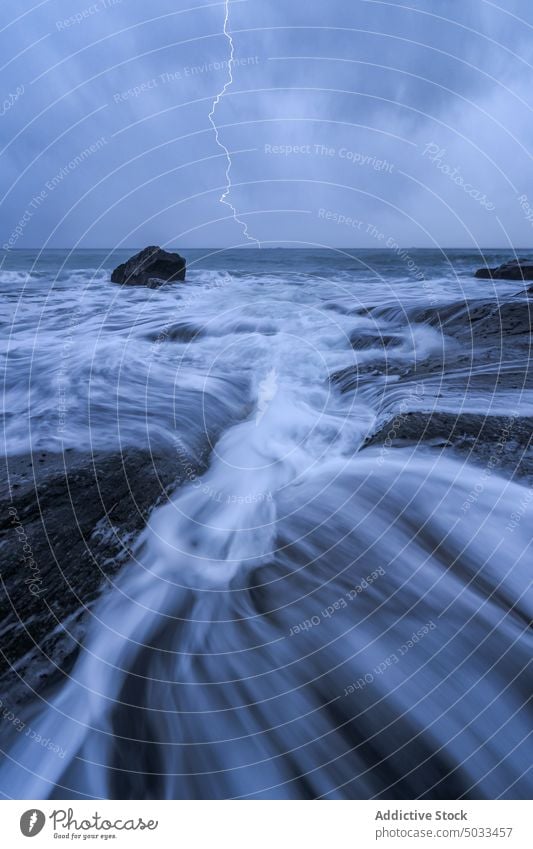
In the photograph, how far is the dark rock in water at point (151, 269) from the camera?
1688 centimetres

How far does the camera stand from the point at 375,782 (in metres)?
1.98

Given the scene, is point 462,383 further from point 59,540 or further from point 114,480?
point 59,540

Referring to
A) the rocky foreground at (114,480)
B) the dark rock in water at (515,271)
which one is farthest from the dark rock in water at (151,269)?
the rocky foreground at (114,480)

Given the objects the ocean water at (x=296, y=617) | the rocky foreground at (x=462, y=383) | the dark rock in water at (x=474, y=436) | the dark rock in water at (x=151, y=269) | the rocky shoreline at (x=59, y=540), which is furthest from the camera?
the dark rock in water at (x=151, y=269)

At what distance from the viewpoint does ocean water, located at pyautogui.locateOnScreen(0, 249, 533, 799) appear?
6.64 ft

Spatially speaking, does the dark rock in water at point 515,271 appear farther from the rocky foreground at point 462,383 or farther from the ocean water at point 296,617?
the ocean water at point 296,617

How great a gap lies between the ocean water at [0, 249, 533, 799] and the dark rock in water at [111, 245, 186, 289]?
12.5 meters

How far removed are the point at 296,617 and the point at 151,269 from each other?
662 inches

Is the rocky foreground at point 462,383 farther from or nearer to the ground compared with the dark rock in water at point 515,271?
nearer to the ground

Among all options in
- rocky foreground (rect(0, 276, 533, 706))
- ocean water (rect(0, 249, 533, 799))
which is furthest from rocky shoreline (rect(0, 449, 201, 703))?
ocean water (rect(0, 249, 533, 799))

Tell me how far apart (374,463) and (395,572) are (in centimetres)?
124

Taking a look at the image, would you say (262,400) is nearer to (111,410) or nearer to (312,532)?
(111,410)

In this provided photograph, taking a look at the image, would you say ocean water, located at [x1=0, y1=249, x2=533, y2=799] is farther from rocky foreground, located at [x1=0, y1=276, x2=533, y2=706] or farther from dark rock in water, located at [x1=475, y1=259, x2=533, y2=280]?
dark rock in water, located at [x1=475, y1=259, x2=533, y2=280]

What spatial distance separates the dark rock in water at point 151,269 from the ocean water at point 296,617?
1254 centimetres
